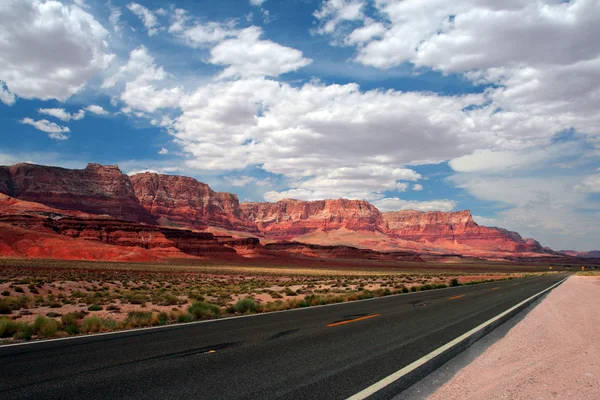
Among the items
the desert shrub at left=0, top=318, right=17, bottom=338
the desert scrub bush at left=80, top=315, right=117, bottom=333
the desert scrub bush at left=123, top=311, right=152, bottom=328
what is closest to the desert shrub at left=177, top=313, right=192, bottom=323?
the desert scrub bush at left=123, top=311, right=152, bottom=328

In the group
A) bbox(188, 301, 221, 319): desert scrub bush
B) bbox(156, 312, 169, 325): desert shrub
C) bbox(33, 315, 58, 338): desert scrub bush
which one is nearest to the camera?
bbox(33, 315, 58, 338): desert scrub bush

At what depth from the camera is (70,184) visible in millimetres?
171375

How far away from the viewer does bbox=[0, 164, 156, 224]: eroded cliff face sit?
164 m

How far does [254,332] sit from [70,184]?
616 ft

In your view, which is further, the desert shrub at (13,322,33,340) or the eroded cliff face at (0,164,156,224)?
the eroded cliff face at (0,164,156,224)

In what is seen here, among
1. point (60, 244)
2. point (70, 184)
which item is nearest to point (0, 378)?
point (60, 244)

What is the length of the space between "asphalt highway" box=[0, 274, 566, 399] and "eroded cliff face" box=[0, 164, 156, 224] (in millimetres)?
177572

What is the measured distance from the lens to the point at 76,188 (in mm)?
172000

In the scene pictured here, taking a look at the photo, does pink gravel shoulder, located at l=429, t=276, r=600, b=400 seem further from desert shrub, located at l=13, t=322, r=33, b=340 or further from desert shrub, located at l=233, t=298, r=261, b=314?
desert shrub, located at l=13, t=322, r=33, b=340

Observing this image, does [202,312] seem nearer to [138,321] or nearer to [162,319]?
[162,319]

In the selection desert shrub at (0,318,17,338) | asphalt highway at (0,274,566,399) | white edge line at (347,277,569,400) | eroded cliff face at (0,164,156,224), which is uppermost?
eroded cliff face at (0,164,156,224)

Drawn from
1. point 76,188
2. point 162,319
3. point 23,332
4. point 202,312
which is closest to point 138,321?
point 162,319

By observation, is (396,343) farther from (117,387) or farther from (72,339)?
(72,339)

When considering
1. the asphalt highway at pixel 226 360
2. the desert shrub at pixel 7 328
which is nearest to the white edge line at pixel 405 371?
the asphalt highway at pixel 226 360
